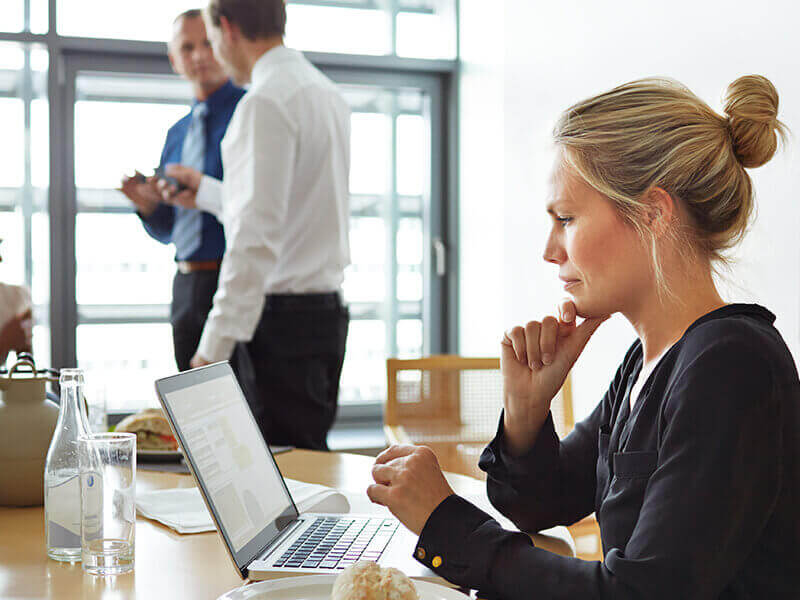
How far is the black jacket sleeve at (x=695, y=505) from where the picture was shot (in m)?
0.75

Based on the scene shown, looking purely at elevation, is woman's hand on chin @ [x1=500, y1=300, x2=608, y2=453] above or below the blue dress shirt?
below

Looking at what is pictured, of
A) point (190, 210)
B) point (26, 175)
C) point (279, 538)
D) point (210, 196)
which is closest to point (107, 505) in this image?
point (279, 538)

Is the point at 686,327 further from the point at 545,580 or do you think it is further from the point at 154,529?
the point at 154,529

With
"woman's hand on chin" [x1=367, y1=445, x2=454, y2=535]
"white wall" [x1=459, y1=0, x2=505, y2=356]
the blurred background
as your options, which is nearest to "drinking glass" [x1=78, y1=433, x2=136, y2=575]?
"woman's hand on chin" [x1=367, y1=445, x2=454, y2=535]

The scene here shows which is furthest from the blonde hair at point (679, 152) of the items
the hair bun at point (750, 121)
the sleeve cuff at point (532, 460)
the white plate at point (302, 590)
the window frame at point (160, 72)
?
the window frame at point (160, 72)

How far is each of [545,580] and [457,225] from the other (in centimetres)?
295

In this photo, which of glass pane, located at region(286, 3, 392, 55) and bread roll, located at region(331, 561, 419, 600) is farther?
glass pane, located at region(286, 3, 392, 55)

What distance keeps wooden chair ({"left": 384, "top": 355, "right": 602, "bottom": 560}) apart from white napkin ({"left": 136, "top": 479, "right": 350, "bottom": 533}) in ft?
3.66

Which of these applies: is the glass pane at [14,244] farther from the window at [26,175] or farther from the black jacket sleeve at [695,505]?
the black jacket sleeve at [695,505]

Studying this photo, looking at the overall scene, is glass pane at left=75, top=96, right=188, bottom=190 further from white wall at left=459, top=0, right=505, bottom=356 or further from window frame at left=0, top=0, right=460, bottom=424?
white wall at left=459, top=0, right=505, bottom=356

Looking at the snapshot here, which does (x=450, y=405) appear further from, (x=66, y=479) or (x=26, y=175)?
(x=26, y=175)

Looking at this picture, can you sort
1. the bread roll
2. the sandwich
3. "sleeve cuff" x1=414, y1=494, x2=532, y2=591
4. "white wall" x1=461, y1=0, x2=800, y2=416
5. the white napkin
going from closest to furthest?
1. the bread roll
2. "sleeve cuff" x1=414, y1=494, x2=532, y2=591
3. the white napkin
4. the sandwich
5. "white wall" x1=461, y1=0, x2=800, y2=416

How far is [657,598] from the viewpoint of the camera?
0.75m

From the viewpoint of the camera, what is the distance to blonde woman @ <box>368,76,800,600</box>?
0.77 metres
